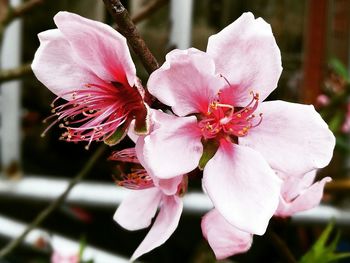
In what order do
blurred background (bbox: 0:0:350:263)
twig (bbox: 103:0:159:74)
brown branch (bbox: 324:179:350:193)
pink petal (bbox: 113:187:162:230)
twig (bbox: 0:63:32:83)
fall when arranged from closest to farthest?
1. twig (bbox: 103:0:159:74)
2. pink petal (bbox: 113:187:162:230)
3. twig (bbox: 0:63:32:83)
4. blurred background (bbox: 0:0:350:263)
5. brown branch (bbox: 324:179:350:193)

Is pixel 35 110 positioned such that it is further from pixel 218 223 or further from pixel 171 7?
pixel 218 223

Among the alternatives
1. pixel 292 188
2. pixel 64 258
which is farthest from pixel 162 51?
pixel 292 188

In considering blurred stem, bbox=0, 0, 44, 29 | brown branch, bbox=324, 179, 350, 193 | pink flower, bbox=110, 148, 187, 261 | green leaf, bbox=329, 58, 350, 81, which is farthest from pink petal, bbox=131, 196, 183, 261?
brown branch, bbox=324, 179, 350, 193

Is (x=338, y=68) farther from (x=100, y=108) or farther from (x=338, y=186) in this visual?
(x=100, y=108)

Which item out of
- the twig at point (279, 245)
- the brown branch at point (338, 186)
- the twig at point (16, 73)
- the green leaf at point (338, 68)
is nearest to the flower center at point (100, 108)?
the twig at point (279, 245)

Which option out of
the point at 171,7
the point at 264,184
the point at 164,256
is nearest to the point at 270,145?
the point at 264,184

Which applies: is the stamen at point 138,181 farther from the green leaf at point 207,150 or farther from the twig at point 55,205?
the twig at point 55,205

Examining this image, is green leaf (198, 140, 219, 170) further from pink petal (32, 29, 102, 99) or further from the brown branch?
the brown branch
